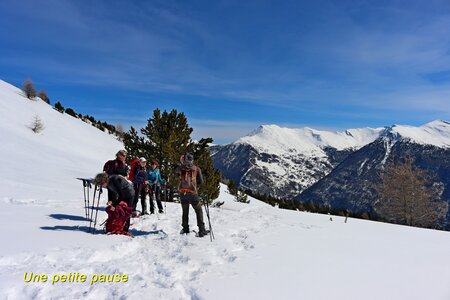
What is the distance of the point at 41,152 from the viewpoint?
30.2 m

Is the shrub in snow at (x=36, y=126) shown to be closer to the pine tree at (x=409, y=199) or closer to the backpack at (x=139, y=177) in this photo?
the backpack at (x=139, y=177)

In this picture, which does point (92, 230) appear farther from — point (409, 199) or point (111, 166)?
point (409, 199)

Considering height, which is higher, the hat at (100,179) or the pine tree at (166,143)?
the pine tree at (166,143)

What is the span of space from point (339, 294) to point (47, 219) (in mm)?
9613

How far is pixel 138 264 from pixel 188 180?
402 cm

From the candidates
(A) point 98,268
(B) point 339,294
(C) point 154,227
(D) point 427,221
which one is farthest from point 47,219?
(D) point 427,221

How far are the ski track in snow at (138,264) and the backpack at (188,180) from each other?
1456 millimetres

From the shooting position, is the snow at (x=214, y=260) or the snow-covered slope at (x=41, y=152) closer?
the snow at (x=214, y=260)

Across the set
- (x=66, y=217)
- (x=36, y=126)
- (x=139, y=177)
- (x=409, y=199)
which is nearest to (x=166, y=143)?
(x=139, y=177)

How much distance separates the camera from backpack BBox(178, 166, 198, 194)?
10.5 metres

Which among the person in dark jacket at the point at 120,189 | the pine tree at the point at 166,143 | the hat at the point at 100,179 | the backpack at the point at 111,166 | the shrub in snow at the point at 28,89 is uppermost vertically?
the shrub in snow at the point at 28,89

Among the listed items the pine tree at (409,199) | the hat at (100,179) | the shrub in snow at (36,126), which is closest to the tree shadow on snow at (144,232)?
the hat at (100,179)

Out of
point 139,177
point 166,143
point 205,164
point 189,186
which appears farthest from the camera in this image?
point 205,164

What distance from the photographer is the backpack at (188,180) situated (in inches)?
412
